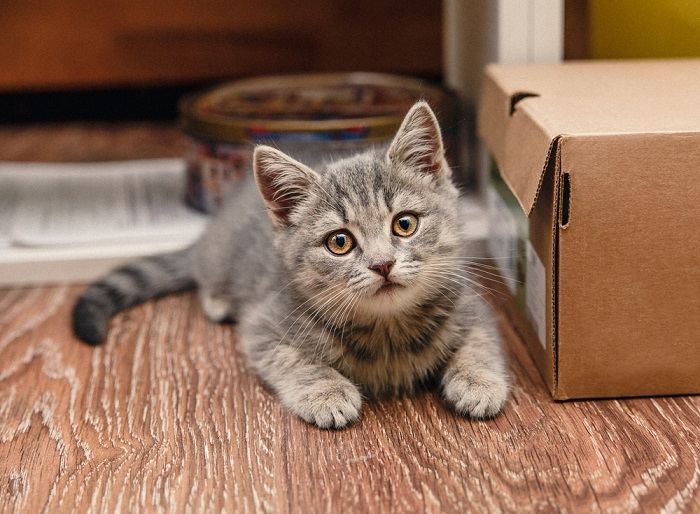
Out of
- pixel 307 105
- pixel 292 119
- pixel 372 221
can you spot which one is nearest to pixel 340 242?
pixel 372 221

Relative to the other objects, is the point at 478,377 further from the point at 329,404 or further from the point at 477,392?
the point at 329,404

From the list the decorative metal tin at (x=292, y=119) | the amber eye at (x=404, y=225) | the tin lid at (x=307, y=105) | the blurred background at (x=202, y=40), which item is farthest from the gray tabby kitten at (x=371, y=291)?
the blurred background at (x=202, y=40)

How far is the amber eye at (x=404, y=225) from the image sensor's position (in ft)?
3.86

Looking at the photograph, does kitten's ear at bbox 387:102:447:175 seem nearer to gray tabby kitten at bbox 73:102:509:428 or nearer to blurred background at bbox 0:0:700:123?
gray tabby kitten at bbox 73:102:509:428

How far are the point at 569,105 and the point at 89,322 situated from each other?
36.2 inches

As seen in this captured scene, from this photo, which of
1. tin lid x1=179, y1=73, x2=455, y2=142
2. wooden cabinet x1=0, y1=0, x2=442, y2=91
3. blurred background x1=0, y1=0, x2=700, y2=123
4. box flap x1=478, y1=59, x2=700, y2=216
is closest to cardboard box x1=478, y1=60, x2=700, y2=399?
box flap x1=478, y1=59, x2=700, y2=216

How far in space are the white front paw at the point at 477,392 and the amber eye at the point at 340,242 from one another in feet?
0.83

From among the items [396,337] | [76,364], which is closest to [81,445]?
[76,364]

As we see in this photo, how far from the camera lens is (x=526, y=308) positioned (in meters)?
1.37

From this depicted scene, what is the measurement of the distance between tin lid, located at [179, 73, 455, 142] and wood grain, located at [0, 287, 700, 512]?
588 millimetres

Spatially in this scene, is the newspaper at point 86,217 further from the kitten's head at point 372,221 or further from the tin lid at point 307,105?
the kitten's head at point 372,221

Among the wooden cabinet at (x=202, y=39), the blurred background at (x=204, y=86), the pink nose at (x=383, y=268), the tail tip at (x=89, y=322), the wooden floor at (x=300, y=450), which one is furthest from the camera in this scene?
the wooden cabinet at (x=202, y=39)

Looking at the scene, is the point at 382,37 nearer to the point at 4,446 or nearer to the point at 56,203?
the point at 56,203

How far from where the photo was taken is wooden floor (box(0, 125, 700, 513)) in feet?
3.27
